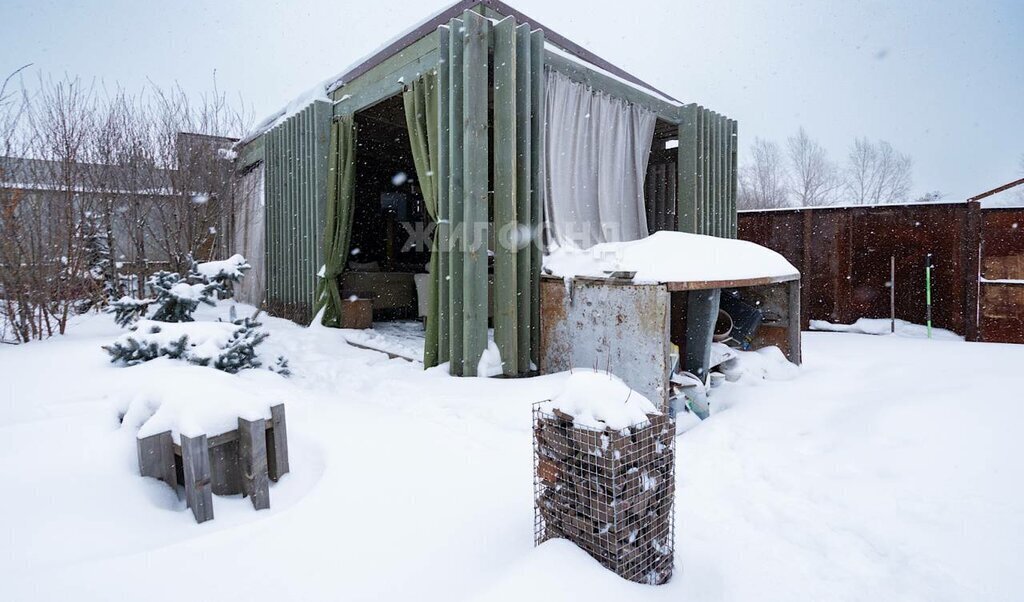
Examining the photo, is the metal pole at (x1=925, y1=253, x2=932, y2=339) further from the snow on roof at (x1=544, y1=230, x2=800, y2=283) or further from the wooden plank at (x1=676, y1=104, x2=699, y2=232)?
the snow on roof at (x1=544, y1=230, x2=800, y2=283)

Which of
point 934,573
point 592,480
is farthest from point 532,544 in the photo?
point 934,573

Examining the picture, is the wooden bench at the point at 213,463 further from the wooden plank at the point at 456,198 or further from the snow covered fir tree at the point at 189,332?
the wooden plank at the point at 456,198

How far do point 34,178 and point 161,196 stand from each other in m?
1.90

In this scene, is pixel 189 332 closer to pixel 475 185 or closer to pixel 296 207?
pixel 475 185

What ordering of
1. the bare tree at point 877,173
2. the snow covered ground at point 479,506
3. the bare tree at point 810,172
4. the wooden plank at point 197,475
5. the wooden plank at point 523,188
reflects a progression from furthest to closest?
the bare tree at point 810,172 < the bare tree at point 877,173 < the wooden plank at point 523,188 < the wooden plank at point 197,475 < the snow covered ground at point 479,506

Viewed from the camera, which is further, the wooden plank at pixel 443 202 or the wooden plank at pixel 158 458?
the wooden plank at pixel 443 202

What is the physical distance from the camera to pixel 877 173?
73.0ft

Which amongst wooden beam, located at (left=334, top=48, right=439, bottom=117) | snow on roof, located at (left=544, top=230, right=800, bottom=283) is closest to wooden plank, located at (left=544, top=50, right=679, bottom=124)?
wooden beam, located at (left=334, top=48, right=439, bottom=117)

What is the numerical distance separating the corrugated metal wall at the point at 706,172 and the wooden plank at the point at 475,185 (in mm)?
3335

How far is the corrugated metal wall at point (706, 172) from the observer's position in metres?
6.49

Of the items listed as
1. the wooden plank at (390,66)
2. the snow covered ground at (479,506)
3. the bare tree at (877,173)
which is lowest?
the snow covered ground at (479,506)

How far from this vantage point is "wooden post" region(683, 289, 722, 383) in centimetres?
409

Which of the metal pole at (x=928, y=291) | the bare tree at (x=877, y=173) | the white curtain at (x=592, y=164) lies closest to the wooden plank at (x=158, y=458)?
the white curtain at (x=592, y=164)

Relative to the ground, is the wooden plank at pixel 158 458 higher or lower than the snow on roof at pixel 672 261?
lower
